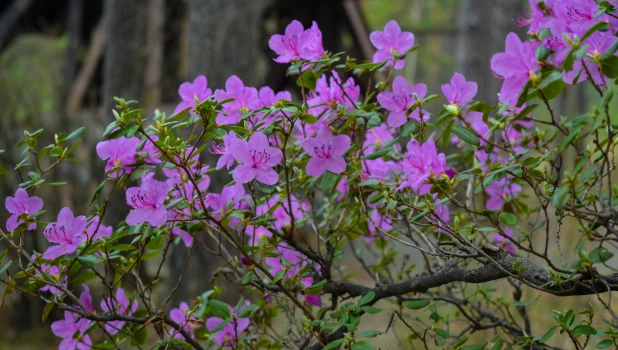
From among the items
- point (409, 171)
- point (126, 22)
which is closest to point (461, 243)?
point (409, 171)

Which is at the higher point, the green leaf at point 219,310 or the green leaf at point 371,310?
the green leaf at point 371,310

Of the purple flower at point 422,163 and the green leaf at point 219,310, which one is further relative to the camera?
the green leaf at point 219,310

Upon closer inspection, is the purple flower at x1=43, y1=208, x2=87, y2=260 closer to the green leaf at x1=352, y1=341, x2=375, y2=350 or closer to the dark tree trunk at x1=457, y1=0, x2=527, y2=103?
the green leaf at x1=352, y1=341, x2=375, y2=350

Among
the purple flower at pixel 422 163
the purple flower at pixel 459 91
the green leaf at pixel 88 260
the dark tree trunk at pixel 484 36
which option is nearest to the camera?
the purple flower at pixel 422 163

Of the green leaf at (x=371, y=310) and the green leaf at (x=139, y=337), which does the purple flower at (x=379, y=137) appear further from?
the green leaf at (x=139, y=337)

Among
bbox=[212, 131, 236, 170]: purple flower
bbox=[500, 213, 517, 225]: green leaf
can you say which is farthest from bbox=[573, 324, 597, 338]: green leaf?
bbox=[212, 131, 236, 170]: purple flower

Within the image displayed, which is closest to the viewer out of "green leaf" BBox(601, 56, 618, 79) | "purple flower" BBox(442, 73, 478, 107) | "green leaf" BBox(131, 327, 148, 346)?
"green leaf" BBox(601, 56, 618, 79)

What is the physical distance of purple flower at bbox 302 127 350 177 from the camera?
1.34 meters

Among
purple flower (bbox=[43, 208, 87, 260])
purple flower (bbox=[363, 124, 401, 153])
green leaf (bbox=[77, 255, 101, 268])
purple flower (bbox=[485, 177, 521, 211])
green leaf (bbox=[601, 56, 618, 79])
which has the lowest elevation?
purple flower (bbox=[485, 177, 521, 211])

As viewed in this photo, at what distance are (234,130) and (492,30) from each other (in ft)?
15.6

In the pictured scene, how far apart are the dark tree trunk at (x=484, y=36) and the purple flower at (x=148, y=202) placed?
4.51 metres

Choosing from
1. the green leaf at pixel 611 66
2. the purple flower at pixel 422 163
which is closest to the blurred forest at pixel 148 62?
the purple flower at pixel 422 163

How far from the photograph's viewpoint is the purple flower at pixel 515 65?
1.12 meters

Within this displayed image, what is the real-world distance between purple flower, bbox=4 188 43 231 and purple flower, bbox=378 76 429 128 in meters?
0.80
